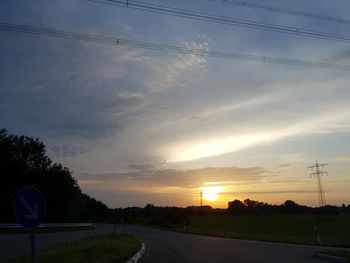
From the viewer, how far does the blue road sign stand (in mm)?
10469

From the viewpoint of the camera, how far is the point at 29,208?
34.7ft

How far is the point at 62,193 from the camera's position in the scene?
82500 millimetres

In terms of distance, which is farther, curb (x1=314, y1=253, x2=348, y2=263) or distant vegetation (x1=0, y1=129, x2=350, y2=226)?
distant vegetation (x1=0, y1=129, x2=350, y2=226)

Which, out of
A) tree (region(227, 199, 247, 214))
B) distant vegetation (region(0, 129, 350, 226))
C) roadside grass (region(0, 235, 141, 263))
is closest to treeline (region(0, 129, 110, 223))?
distant vegetation (region(0, 129, 350, 226))

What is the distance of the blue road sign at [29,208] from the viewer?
1047cm

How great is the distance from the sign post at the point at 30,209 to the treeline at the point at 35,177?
69374mm

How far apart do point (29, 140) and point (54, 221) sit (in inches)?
559

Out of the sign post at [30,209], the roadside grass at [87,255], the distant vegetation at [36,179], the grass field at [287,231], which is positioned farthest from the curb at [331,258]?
the distant vegetation at [36,179]

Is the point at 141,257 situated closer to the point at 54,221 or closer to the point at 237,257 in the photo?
the point at 237,257

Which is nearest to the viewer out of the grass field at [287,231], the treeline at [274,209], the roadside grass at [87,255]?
the roadside grass at [87,255]

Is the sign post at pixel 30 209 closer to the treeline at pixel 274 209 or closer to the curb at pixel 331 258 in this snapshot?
the curb at pixel 331 258

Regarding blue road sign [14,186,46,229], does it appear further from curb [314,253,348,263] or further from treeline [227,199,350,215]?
treeline [227,199,350,215]

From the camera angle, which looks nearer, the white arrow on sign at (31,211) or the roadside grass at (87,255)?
the white arrow on sign at (31,211)

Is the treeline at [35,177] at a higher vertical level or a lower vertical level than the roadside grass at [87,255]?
higher
